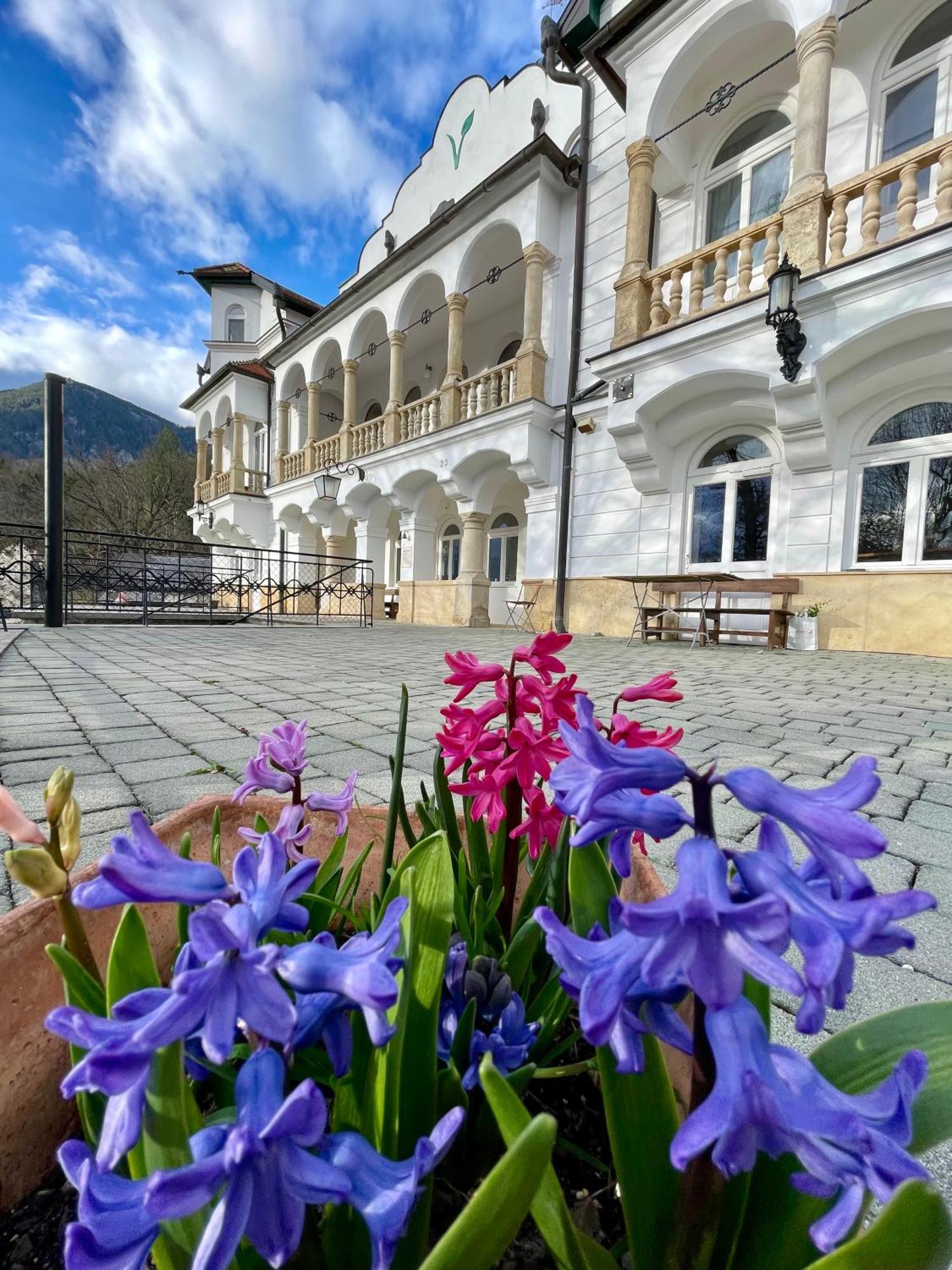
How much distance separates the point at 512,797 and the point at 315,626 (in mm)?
12143

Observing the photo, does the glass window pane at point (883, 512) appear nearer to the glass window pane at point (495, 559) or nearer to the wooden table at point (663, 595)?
the wooden table at point (663, 595)

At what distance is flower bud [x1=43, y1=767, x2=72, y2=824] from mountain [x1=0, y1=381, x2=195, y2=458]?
94934mm

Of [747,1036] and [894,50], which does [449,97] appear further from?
[747,1036]

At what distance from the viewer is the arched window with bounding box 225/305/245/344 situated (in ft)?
78.0

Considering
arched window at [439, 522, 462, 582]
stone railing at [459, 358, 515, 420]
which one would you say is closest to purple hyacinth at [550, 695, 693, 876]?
stone railing at [459, 358, 515, 420]

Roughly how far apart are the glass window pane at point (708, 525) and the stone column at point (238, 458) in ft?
52.0

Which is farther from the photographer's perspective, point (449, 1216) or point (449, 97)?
point (449, 97)

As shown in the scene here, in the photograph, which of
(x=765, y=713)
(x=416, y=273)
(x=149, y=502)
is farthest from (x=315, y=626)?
(x=149, y=502)

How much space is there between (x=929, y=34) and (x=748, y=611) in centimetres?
752

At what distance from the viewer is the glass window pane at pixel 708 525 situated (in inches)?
354

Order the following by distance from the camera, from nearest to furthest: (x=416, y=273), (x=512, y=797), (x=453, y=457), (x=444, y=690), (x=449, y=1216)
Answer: (x=449, y=1216), (x=512, y=797), (x=444, y=690), (x=453, y=457), (x=416, y=273)

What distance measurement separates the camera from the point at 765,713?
3402 mm

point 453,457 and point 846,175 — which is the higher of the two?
point 846,175

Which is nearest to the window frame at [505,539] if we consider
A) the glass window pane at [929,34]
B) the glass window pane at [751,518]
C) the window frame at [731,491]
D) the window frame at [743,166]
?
the window frame at [731,491]
